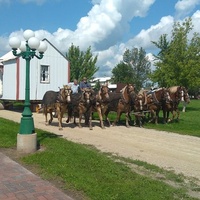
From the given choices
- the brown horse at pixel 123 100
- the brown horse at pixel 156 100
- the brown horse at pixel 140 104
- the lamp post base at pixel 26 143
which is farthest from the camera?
the brown horse at pixel 156 100

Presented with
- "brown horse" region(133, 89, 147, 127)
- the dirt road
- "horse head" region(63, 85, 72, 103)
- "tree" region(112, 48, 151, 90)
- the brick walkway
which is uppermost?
"tree" region(112, 48, 151, 90)

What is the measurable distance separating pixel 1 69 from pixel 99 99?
14.8m

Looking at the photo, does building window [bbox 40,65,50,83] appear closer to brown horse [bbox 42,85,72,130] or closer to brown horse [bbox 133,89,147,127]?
brown horse [bbox 42,85,72,130]

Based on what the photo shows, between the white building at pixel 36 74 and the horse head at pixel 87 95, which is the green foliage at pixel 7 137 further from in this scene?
the white building at pixel 36 74

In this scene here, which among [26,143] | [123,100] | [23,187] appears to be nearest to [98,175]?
[23,187]

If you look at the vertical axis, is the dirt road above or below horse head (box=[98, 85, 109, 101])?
below

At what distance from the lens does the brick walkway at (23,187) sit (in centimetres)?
553

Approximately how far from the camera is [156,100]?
17062 millimetres

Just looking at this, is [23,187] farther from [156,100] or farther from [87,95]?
[156,100]

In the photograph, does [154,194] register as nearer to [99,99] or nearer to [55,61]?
[99,99]

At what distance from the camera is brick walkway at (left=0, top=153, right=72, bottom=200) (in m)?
5.53

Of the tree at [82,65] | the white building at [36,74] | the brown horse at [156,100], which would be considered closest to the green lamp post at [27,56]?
the brown horse at [156,100]

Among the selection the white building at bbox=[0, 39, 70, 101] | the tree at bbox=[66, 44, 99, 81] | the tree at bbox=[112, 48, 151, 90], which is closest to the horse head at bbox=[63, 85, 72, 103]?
the white building at bbox=[0, 39, 70, 101]

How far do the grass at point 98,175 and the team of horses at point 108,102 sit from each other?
16.0ft
